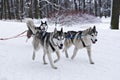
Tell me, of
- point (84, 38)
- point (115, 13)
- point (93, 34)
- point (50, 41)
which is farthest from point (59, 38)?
point (115, 13)

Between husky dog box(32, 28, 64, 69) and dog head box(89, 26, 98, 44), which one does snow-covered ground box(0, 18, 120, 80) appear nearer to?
husky dog box(32, 28, 64, 69)

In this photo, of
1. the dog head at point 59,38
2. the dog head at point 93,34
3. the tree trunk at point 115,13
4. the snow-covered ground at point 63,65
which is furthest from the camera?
the tree trunk at point 115,13

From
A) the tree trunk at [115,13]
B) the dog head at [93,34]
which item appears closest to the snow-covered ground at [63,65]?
the dog head at [93,34]

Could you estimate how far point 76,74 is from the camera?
22.8 ft

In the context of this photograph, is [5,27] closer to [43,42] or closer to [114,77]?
[43,42]

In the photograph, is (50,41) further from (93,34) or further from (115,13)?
(115,13)

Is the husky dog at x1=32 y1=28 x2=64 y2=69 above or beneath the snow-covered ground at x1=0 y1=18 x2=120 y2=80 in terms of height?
above

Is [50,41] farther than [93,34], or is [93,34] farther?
[93,34]

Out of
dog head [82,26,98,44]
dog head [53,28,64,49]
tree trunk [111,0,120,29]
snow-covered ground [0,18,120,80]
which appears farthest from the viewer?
tree trunk [111,0,120,29]

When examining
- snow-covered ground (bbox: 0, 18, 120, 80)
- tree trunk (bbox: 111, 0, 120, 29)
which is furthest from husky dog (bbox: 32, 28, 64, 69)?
tree trunk (bbox: 111, 0, 120, 29)

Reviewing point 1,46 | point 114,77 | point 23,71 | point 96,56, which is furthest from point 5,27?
point 114,77

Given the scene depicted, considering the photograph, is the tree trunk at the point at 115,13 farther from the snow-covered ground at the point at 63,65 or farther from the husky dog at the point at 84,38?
the husky dog at the point at 84,38

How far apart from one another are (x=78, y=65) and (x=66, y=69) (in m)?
0.53

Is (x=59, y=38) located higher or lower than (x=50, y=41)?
higher
